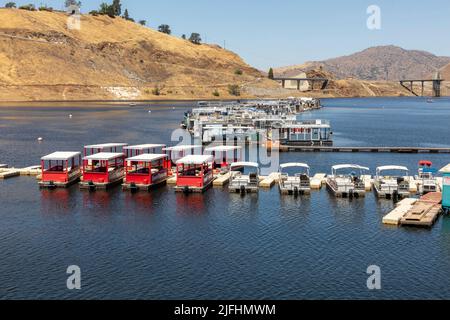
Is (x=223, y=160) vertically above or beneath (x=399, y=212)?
above

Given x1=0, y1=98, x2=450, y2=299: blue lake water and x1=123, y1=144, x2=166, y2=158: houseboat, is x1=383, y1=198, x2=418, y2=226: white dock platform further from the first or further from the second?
x1=123, y1=144, x2=166, y2=158: houseboat

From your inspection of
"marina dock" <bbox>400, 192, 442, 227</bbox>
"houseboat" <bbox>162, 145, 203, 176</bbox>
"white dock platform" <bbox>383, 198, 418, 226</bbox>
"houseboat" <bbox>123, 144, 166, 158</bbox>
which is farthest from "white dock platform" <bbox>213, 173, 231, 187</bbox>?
"marina dock" <bbox>400, 192, 442, 227</bbox>

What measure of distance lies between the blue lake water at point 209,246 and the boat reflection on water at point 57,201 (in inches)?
5.2

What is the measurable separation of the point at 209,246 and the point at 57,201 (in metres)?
27.4

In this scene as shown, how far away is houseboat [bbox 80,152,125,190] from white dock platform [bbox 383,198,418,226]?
126 feet

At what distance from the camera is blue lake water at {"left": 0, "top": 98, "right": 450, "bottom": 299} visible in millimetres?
42344

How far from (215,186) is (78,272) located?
3581 cm

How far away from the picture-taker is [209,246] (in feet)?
171

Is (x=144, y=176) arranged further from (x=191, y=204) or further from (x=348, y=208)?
(x=348, y=208)

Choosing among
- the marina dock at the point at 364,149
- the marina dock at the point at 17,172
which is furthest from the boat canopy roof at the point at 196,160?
the marina dock at the point at 364,149

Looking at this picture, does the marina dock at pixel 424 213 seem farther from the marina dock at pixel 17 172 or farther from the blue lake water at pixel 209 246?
the marina dock at pixel 17 172

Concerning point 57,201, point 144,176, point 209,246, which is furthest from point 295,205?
point 57,201

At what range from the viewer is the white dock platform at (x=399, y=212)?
5862 centimetres
